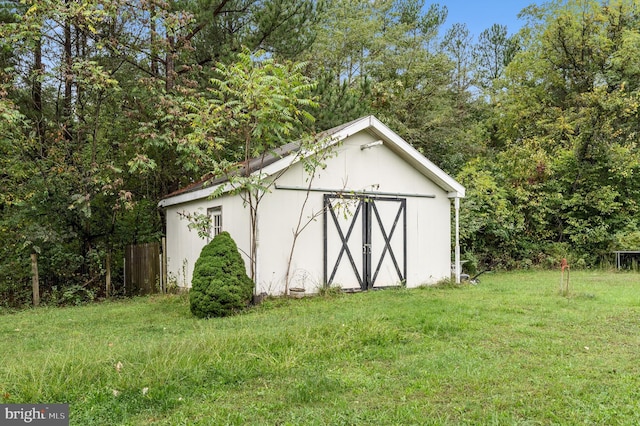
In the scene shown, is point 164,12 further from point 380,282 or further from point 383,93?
point 383,93

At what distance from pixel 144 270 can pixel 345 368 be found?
8488mm

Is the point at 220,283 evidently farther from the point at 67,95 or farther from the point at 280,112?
the point at 67,95

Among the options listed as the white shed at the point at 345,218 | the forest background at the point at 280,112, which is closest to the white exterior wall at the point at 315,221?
the white shed at the point at 345,218

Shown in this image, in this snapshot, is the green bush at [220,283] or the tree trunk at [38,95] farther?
the tree trunk at [38,95]

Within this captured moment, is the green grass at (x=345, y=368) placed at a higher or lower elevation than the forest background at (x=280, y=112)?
lower

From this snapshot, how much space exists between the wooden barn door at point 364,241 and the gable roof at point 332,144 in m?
0.99

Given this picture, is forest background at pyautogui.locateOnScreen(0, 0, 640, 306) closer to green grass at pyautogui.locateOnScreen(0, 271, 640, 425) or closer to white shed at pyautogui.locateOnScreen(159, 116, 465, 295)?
white shed at pyautogui.locateOnScreen(159, 116, 465, 295)

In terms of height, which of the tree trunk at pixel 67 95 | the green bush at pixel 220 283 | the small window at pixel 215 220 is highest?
the tree trunk at pixel 67 95

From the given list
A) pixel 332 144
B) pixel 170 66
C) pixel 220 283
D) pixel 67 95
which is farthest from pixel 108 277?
pixel 332 144

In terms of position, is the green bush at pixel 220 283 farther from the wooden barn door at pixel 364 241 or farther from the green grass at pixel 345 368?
the wooden barn door at pixel 364 241

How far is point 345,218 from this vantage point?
31.9ft

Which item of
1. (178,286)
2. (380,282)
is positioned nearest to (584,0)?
(380,282)

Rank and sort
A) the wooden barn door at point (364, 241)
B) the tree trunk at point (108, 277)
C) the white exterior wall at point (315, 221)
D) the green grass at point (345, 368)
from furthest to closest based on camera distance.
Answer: the tree trunk at point (108, 277) < the wooden barn door at point (364, 241) < the white exterior wall at point (315, 221) < the green grass at point (345, 368)

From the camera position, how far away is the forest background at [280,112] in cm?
1055
